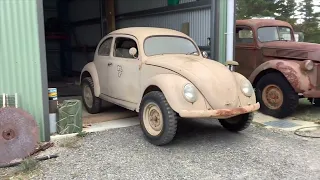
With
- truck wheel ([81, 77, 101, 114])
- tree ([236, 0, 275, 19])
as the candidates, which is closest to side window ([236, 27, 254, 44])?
truck wheel ([81, 77, 101, 114])

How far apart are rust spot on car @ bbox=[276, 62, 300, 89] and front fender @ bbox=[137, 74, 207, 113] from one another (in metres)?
2.81

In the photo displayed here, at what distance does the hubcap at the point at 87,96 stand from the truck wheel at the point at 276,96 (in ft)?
12.0

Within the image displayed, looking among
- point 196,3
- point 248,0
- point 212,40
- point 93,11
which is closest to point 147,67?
point 212,40

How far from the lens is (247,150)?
201 inches

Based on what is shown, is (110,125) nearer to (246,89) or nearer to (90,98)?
(90,98)

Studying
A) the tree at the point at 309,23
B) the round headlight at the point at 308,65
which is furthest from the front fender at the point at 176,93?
the tree at the point at 309,23

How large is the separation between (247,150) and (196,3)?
3.97 m

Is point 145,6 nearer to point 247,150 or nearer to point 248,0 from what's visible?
point 247,150

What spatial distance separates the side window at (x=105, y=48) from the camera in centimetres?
689

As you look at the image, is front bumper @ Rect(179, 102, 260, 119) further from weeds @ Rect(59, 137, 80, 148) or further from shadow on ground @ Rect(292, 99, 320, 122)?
shadow on ground @ Rect(292, 99, 320, 122)

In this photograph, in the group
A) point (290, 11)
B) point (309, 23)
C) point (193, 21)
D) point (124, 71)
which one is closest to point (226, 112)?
point (124, 71)

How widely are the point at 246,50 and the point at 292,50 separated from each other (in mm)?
1227

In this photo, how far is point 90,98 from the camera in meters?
7.34

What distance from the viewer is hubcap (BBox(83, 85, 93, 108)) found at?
289 inches
